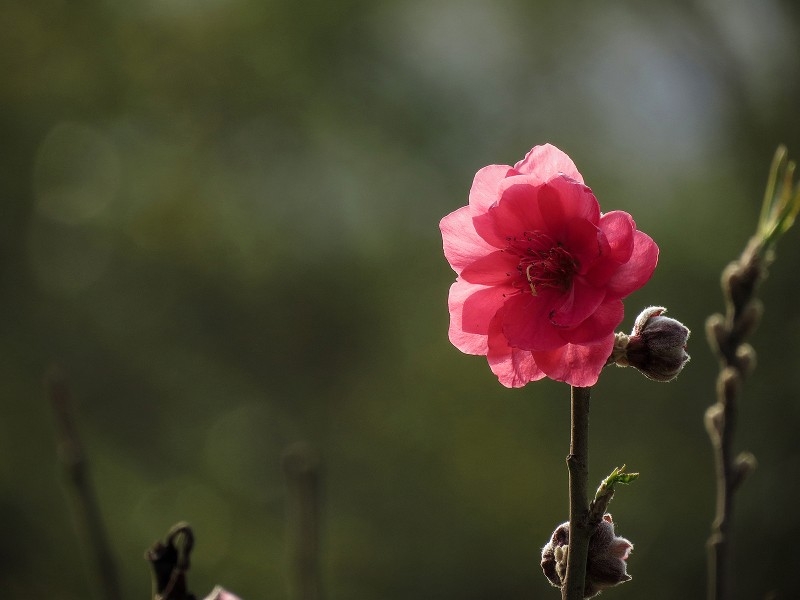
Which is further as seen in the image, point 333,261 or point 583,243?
point 333,261

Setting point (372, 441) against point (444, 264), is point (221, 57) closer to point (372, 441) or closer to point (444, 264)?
point (444, 264)

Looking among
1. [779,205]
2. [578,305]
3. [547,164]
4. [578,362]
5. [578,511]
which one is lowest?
[578,511]

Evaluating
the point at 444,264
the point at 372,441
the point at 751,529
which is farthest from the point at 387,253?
the point at 751,529

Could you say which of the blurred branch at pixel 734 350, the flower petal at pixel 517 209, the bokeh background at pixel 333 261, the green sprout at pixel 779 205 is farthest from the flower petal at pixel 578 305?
the bokeh background at pixel 333 261

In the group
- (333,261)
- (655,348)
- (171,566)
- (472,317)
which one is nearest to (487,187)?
(472,317)

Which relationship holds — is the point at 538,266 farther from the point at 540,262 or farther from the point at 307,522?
the point at 307,522

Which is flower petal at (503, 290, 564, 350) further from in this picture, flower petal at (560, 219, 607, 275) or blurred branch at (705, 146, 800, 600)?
blurred branch at (705, 146, 800, 600)

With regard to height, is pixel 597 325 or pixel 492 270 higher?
pixel 492 270
